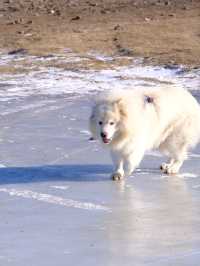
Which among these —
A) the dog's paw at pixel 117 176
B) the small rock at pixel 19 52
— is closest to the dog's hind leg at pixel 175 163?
the dog's paw at pixel 117 176

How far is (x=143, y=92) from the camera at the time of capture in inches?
400

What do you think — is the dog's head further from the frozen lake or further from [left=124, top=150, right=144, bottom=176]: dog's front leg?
the frozen lake

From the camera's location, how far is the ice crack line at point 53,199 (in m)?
8.65

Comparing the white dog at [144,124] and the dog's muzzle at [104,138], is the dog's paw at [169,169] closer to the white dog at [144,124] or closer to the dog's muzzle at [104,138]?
the white dog at [144,124]

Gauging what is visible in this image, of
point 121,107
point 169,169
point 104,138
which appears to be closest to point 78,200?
point 104,138

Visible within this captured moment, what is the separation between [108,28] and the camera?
2400cm

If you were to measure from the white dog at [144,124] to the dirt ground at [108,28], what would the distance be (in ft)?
28.8

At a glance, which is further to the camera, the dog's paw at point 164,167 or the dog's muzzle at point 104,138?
the dog's paw at point 164,167

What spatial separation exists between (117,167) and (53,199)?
1153 millimetres

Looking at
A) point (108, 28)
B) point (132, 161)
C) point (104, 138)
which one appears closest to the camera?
point (104, 138)

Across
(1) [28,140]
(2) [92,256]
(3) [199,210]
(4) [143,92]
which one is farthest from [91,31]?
(2) [92,256]

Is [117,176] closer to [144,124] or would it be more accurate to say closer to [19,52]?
[144,124]

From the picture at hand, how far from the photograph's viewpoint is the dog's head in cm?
966

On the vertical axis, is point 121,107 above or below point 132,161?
above
